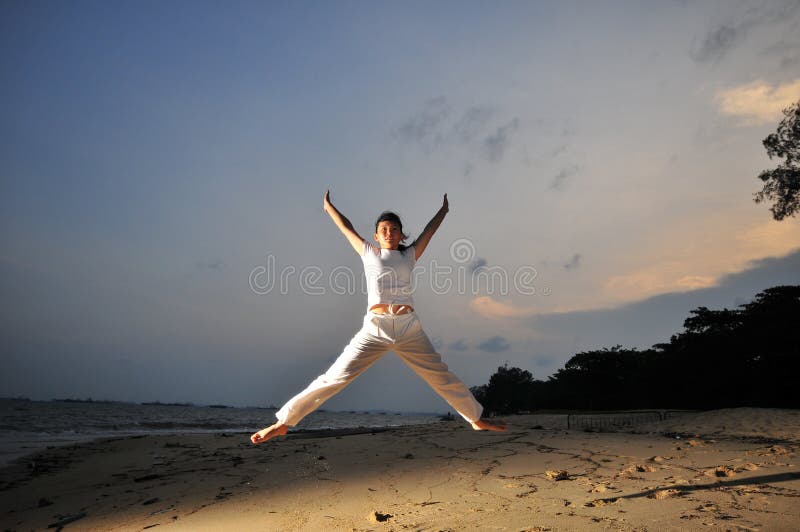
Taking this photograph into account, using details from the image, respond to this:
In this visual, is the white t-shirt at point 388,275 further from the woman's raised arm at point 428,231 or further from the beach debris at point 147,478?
the beach debris at point 147,478

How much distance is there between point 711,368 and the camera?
3000 cm

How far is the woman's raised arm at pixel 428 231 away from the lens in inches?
201

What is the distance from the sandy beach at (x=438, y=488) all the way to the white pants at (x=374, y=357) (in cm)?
122

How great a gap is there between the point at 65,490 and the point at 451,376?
25.6ft

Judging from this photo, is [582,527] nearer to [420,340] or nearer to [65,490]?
[420,340]

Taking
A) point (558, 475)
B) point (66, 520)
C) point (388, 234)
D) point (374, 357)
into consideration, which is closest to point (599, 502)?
point (558, 475)

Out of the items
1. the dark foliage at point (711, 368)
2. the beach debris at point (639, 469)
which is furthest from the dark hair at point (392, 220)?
the dark foliage at point (711, 368)

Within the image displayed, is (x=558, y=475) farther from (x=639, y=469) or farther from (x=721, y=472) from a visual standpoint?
(x=721, y=472)

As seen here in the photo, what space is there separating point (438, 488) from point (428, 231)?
3.04 metres

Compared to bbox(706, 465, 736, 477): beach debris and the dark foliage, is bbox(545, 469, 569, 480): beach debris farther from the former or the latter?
the dark foliage

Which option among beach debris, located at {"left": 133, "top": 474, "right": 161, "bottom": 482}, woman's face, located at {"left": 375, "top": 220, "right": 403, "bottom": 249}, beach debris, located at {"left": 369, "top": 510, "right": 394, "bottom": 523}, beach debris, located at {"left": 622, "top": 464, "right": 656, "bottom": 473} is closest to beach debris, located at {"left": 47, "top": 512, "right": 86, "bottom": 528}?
beach debris, located at {"left": 133, "top": 474, "right": 161, "bottom": 482}

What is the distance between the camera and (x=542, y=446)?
812 cm

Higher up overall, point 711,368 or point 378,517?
point 711,368

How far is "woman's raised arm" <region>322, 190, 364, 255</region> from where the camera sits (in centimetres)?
504
